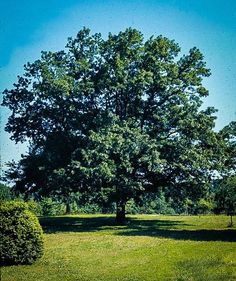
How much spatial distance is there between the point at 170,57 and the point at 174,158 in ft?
38.8

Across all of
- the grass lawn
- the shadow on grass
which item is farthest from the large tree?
the grass lawn

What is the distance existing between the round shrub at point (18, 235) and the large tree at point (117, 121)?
15.8 metres

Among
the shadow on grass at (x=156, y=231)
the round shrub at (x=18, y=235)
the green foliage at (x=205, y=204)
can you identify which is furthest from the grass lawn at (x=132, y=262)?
the green foliage at (x=205, y=204)

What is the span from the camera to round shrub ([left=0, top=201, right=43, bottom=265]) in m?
16.2

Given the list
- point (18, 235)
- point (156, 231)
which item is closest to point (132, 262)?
point (18, 235)

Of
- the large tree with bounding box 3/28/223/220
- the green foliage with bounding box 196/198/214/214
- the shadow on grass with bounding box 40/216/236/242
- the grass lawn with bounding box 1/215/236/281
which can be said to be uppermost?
the large tree with bounding box 3/28/223/220

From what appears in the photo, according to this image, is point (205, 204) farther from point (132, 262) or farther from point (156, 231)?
point (132, 262)

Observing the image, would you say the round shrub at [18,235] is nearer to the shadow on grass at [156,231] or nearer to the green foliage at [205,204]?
the shadow on grass at [156,231]

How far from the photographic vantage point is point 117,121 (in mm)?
36469

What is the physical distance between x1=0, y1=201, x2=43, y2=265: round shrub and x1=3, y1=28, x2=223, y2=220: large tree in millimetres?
15768

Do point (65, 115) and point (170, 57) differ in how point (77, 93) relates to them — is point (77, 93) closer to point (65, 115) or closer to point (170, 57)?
point (65, 115)

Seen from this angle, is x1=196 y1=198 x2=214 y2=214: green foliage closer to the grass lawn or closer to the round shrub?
the grass lawn

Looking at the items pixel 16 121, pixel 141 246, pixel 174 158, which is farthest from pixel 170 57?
pixel 141 246

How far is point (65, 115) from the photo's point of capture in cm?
3747
